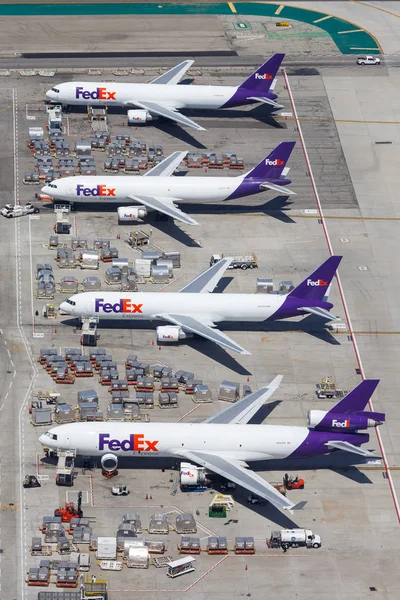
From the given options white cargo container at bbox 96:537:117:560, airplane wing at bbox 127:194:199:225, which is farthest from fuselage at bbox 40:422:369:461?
airplane wing at bbox 127:194:199:225

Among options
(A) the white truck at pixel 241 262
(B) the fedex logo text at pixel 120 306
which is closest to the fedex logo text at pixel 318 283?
(A) the white truck at pixel 241 262

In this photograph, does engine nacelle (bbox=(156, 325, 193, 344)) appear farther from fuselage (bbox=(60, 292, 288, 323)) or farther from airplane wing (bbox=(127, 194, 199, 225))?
airplane wing (bbox=(127, 194, 199, 225))

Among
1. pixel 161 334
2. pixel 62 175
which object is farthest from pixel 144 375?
pixel 62 175

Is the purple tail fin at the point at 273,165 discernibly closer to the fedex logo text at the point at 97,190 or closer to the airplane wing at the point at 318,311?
the fedex logo text at the point at 97,190

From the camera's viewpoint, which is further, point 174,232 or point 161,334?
point 174,232

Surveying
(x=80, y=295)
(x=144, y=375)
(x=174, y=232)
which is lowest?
(x=144, y=375)

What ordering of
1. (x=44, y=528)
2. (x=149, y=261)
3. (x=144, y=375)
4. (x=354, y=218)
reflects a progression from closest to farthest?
(x=44, y=528) < (x=144, y=375) < (x=149, y=261) < (x=354, y=218)

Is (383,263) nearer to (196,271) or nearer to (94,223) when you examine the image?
(196,271)
